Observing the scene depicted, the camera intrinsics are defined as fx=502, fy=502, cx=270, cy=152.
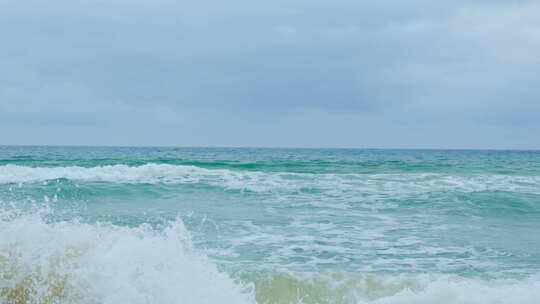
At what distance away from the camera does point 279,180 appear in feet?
61.3

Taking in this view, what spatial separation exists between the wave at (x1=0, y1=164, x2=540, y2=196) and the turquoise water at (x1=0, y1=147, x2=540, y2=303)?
A: 13 centimetres

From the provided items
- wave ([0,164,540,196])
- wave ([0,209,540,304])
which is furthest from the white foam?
wave ([0,164,540,196])

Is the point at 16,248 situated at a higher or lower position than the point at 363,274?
higher

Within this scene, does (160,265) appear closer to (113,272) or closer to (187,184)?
(113,272)

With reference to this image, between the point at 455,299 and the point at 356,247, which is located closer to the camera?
the point at 455,299

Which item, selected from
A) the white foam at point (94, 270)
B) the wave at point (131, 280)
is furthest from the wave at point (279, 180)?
the white foam at point (94, 270)

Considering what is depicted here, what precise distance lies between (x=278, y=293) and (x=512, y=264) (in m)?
3.58

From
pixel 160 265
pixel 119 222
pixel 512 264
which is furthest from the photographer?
pixel 119 222

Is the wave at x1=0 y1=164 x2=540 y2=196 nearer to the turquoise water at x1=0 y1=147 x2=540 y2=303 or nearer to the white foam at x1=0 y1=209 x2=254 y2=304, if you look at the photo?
the turquoise water at x1=0 y1=147 x2=540 y2=303

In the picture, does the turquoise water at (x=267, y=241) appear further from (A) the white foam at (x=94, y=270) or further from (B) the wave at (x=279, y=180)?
(B) the wave at (x=279, y=180)

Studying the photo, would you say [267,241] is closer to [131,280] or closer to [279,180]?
[131,280]

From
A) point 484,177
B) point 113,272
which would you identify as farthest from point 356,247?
point 484,177

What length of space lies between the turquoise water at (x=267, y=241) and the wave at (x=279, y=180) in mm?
125

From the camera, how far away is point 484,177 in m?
21.0
